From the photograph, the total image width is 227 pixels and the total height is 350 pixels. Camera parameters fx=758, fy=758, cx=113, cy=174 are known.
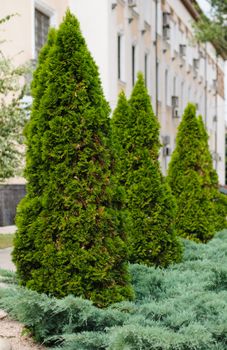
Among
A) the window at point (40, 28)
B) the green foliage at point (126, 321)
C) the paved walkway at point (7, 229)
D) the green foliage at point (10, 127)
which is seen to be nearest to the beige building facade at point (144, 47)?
the window at point (40, 28)

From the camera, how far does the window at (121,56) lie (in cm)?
2760

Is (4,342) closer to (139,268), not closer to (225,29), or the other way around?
(139,268)

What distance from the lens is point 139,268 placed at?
7.98m

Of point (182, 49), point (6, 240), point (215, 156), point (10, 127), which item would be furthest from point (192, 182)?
point (215, 156)

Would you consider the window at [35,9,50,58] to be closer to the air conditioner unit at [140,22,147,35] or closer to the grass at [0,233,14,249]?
the grass at [0,233,14,249]

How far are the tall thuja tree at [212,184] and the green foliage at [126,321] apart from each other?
22.6ft

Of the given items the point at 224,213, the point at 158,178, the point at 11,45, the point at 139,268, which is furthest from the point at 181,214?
the point at 11,45

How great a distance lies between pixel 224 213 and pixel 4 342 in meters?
9.50

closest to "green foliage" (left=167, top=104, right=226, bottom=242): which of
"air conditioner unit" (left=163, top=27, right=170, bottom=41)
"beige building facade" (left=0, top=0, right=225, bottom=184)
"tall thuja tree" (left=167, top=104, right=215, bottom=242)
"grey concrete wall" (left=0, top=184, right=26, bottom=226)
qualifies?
"tall thuja tree" (left=167, top=104, right=215, bottom=242)

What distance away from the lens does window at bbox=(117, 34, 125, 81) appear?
90.5ft

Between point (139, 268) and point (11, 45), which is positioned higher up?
point (11, 45)

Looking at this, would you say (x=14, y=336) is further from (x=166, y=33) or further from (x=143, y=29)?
(x=166, y=33)

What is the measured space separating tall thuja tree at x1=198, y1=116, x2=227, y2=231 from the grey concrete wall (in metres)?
7.24

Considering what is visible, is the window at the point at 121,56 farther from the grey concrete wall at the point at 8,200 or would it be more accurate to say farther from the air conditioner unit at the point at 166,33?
the air conditioner unit at the point at 166,33
